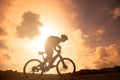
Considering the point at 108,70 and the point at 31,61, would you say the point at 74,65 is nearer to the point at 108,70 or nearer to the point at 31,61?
the point at 31,61

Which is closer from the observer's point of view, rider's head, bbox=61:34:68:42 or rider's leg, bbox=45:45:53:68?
rider's head, bbox=61:34:68:42

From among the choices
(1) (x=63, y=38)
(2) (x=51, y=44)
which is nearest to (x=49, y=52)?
(2) (x=51, y=44)

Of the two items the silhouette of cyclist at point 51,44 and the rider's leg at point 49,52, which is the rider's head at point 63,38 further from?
the rider's leg at point 49,52

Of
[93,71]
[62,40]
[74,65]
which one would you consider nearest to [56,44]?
[62,40]

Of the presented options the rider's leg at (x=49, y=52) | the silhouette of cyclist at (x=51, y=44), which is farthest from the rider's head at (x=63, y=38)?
the rider's leg at (x=49, y=52)

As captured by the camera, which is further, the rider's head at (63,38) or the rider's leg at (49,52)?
the rider's leg at (49,52)

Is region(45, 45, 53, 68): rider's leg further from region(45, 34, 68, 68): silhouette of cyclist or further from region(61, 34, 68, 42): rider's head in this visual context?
region(61, 34, 68, 42): rider's head

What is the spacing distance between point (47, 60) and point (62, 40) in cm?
143

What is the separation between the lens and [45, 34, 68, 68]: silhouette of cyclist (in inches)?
566

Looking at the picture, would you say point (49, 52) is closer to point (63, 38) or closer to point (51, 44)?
point (51, 44)

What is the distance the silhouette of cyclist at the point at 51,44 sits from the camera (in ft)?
47.2

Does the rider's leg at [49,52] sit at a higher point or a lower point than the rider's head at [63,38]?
lower

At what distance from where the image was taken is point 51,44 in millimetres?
14445

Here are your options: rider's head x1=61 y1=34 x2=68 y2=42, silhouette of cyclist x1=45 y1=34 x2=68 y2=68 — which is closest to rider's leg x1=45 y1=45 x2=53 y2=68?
silhouette of cyclist x1=45 y1=34 x2=68 y2=68
